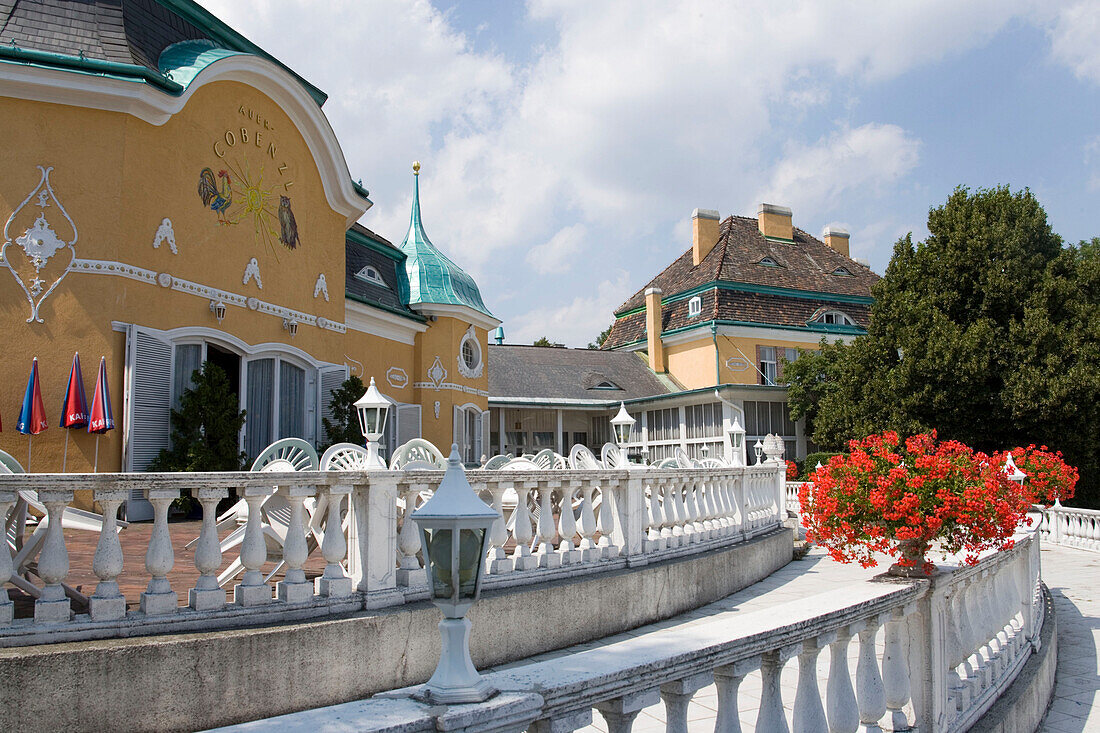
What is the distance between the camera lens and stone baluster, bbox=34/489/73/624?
393 cm

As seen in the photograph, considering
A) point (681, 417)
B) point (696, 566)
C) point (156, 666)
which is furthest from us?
point (681, 417)

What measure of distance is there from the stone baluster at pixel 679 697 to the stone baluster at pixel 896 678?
147 cm

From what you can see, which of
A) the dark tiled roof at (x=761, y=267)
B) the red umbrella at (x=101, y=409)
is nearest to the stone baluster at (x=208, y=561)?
the red umbrella at (x=101, y=409)

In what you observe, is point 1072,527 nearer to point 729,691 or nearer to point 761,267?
point 761,267

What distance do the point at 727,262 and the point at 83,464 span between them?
26615 mm

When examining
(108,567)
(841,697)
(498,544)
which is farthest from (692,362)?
(841,697)

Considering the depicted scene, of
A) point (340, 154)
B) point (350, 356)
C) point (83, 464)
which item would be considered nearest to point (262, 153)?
point (340, 154)

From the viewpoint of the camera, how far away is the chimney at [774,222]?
3597cm

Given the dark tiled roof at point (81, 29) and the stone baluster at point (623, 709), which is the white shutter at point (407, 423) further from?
the stone baluster at point (623, 709)

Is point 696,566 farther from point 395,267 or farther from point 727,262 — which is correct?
point 727,262

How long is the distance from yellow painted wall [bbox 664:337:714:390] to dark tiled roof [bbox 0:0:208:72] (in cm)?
2319

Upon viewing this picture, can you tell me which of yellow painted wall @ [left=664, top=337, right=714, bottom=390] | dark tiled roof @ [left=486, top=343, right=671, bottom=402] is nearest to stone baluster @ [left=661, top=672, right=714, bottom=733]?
dark tiled roof @ [left=486, top=343, right=671, bottom=402]

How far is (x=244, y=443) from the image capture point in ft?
40.6

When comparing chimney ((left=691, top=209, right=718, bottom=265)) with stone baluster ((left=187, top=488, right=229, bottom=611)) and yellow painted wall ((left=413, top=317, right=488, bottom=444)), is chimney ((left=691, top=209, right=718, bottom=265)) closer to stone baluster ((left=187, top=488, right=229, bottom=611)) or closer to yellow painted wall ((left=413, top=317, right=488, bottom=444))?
yellow painted wall ((left=413, top=317, right=488, bottom=444))
